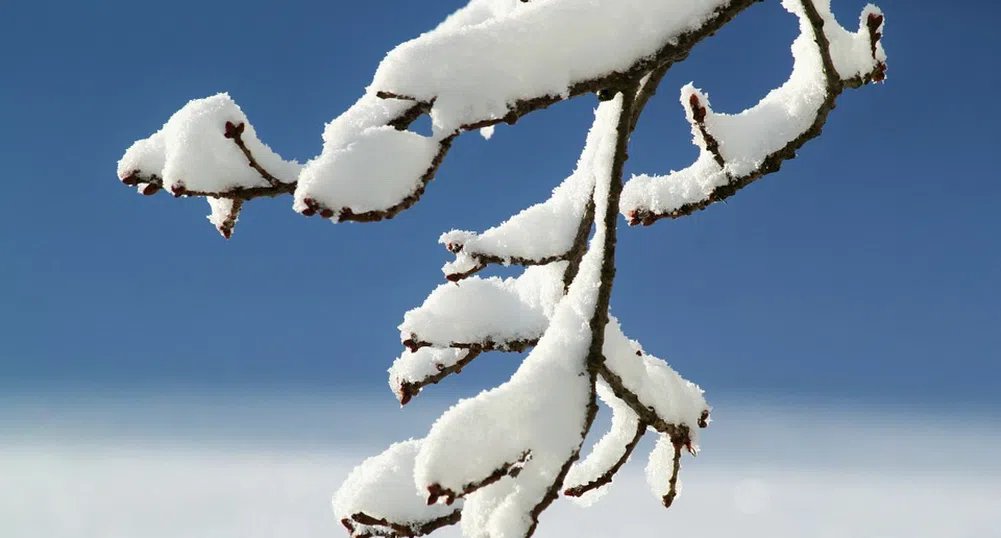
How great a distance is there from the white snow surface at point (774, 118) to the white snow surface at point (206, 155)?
3.94 feet

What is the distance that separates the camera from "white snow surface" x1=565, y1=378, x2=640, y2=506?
2254 mm

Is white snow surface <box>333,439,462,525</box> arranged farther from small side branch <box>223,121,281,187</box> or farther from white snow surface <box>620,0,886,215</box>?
white snow surface <box>620,0,886,215</box>

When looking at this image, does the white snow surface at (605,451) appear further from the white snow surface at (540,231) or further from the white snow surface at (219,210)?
the white snow surface at (219,210)

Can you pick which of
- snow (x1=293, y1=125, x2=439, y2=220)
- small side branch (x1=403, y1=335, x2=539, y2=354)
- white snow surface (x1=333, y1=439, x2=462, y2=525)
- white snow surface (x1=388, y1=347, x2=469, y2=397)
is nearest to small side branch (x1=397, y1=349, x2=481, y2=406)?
white snow surface (x1=388, y1=347, x2=469, y2=397)

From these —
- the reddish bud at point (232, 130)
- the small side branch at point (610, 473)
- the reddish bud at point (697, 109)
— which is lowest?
the small side branch at point (610, 473)

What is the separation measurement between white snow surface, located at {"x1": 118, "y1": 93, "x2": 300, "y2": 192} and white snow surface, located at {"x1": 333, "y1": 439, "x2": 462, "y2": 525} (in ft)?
2.85

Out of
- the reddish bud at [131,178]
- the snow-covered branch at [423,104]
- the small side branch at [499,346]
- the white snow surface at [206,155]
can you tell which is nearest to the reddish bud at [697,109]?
the snow-covered branch at [423,104]

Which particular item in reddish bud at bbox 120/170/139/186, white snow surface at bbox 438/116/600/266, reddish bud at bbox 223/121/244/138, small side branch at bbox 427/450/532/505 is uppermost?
white snow surface at bbox 438/116/600/266

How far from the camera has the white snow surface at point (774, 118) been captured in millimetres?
2336

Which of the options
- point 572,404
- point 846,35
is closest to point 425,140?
point 572,404

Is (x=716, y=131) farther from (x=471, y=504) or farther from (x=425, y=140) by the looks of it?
(x=471, y=504)

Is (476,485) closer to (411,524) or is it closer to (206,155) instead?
(411,524)

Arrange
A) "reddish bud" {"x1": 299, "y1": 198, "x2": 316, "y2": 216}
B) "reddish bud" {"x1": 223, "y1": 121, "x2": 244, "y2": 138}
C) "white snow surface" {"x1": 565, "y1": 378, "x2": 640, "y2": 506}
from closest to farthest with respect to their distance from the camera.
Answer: "reddish bud" {"x1": 299, "y1": 198, "x2": 316, "y2": 216} < "reddish bud" {"x1": 223, "y1": 121, "x2": 244, "y2": 138} < "white snow surface" {"x1": 565, "y1": 378, "x2": 640, "y2": 506}

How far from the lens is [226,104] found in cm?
188
